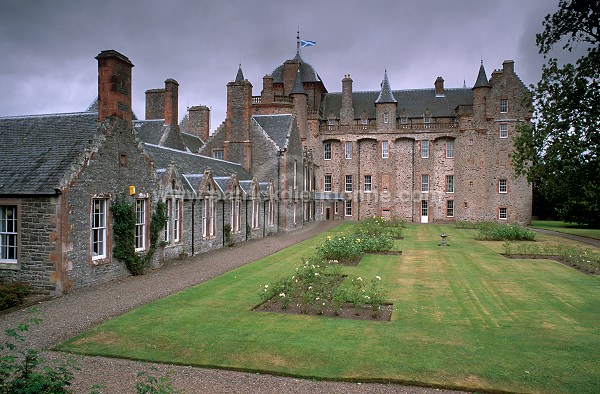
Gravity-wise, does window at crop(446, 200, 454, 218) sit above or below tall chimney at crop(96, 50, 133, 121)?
below

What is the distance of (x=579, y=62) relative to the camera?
25.3 metres

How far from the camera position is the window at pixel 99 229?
15328mm

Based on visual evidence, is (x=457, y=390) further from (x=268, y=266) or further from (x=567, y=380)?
(x=268, y=266)

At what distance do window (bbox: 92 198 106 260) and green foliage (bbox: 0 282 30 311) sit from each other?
2611 mm

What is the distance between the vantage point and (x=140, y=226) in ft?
59.7

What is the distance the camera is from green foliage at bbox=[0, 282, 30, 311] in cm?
1192

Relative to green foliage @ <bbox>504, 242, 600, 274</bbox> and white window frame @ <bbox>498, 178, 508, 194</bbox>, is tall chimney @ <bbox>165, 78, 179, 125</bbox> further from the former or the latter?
white window frame @ <bbox>498, 178, 508, 194</bbox>

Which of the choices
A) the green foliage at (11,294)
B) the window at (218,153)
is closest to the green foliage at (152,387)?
the green foliage at (11,294)

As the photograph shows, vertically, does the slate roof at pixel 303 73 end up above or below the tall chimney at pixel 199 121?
above

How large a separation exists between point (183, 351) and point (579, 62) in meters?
26.1

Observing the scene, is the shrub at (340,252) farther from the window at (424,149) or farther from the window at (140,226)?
the window at (424,149)

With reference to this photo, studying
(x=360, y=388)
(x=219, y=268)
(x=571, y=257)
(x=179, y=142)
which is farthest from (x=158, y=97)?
(x=360, y=388)

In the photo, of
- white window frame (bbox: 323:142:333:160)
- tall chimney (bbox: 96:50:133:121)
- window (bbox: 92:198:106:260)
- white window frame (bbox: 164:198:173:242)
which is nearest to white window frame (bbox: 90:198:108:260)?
window (bbox: 92:198:106:260)

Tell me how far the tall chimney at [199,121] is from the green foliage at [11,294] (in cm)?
3670
